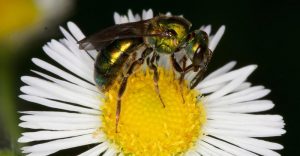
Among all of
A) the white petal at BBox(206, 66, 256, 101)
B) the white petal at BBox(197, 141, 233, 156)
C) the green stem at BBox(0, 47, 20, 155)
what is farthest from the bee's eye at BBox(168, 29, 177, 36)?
the green stem at BBox(0, 47, 20, 155)

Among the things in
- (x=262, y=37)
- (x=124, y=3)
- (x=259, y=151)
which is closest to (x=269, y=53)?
(x=262, y=37)

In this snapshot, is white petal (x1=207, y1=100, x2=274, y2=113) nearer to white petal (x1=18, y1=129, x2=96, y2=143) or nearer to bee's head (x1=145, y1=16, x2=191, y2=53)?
bee's head (x1=145, y1=16, x2=191, y2=53)

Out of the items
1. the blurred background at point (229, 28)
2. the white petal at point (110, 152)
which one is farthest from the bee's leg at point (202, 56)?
the blurred background at point (229, 28)

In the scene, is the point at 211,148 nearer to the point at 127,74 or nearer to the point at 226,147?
the point at 226,147

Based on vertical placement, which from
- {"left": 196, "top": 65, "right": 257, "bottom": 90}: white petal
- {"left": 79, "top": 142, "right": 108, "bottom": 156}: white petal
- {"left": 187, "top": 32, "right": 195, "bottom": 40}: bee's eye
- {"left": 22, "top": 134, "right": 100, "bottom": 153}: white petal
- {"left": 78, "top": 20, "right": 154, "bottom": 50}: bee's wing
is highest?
{"left": 78, "top": 20, "right": 154, "bottom": 50}: bee's wing

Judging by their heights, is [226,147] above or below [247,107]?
below

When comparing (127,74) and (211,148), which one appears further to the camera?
(211,148)

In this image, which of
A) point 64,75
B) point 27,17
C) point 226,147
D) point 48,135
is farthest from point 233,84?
point 27,17
